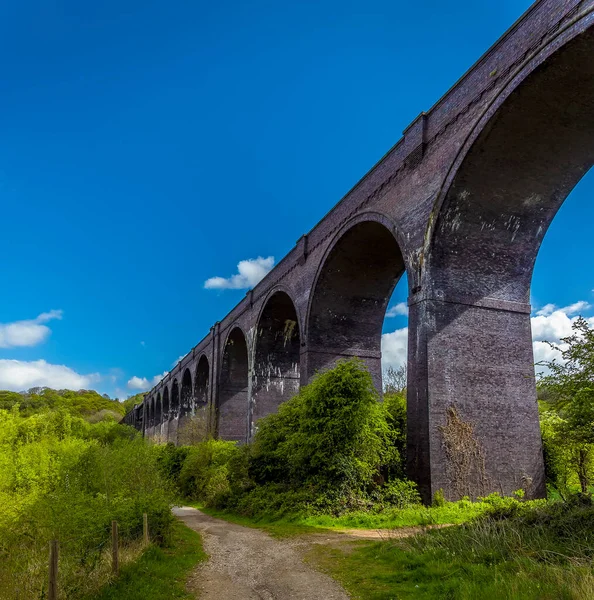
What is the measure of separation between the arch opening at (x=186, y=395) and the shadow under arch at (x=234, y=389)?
37.3 ft

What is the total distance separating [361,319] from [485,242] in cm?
672

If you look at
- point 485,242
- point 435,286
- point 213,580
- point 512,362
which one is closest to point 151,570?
point 213,580

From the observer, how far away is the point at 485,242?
1164 centimetres

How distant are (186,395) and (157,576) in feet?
117

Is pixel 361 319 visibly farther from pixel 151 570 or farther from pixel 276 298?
pixel 151 570

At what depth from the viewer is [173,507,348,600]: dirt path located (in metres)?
5.79

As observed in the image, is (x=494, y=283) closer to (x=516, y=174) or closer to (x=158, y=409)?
(x=516, y=174)

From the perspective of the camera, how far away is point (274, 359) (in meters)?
23.7

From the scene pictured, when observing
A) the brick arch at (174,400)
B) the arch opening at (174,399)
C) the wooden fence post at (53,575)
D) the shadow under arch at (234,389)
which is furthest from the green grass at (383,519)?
the arch opening at (174,399)

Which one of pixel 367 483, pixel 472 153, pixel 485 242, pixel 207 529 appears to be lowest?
pixel 207 529

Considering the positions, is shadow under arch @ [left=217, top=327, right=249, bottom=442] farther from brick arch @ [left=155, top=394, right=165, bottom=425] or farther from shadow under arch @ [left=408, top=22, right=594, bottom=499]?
brick arch @ [left=155, top=394, right=165, bottom=425]

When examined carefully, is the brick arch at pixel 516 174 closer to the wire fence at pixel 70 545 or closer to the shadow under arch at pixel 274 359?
the wire fence at pixel 70 545

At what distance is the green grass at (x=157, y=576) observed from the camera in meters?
5.56

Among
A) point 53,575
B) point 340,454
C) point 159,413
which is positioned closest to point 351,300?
point 340,454
